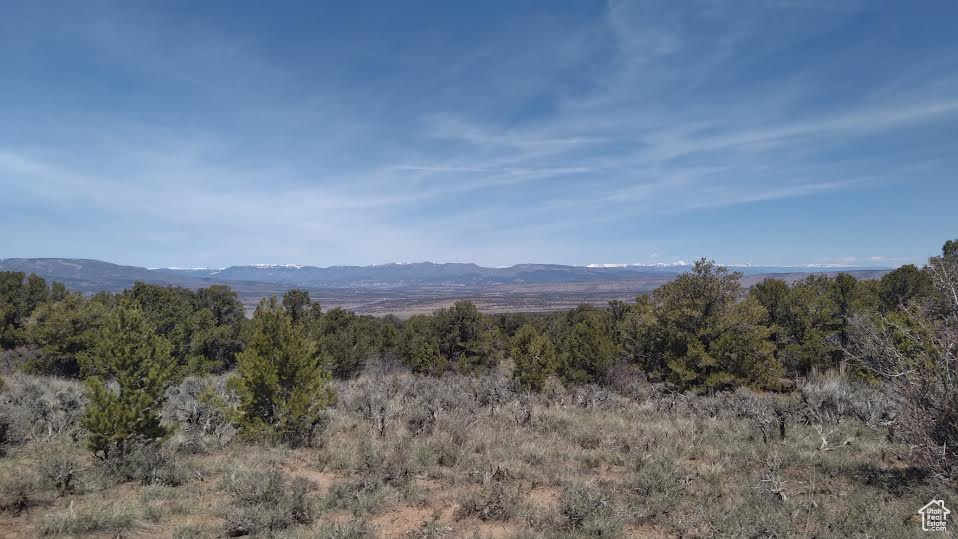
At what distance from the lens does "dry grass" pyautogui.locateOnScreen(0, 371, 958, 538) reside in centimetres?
600

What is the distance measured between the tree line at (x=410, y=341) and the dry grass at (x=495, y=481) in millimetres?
1357

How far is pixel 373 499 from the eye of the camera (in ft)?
23.0

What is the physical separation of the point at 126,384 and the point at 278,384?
9.67 ft

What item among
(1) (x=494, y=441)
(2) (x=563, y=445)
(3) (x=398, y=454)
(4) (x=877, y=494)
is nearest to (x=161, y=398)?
(3) (x=398, y=454)

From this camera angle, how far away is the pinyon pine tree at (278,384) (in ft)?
34.5

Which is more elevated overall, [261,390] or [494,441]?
[261,390]

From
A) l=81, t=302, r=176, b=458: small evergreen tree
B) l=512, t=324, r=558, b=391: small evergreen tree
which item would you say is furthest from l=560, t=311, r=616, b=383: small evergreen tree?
l=81, t=302, r=176, b=458: small evergreen tree

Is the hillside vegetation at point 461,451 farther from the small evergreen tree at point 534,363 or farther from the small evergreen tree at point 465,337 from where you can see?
the small evergreen tree at point 465,337

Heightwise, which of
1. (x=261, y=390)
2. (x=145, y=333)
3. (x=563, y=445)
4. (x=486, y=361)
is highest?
(x=145, y=333)

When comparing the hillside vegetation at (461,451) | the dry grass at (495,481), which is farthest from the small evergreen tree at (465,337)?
the dry grass at (495,481)

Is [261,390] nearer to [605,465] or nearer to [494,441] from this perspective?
[494,441]

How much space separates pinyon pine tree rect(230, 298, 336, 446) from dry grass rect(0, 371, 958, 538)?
0.60 metres

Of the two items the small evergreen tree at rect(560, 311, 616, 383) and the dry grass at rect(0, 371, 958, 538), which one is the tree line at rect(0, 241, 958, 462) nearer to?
the small evergreen tree at rect(560, 311, 616, 383)

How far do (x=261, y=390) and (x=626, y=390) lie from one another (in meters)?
15.6
